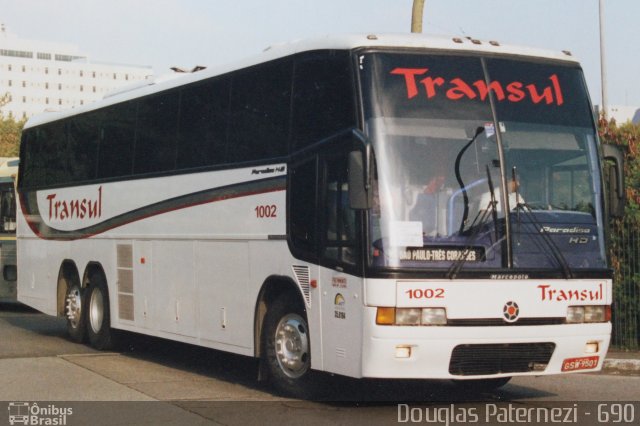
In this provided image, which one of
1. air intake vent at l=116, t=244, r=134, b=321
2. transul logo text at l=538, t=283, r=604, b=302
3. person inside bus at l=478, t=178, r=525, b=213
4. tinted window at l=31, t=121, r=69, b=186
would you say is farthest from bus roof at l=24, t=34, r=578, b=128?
tinted window at l=31, t=121, r=69, b=186

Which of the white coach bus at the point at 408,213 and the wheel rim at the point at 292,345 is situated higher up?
the white coach bus at the point at 408,213

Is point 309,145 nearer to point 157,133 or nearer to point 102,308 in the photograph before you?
point 157,133

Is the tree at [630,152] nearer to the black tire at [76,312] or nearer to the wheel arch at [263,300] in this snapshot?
the wheel arch at [263,300]

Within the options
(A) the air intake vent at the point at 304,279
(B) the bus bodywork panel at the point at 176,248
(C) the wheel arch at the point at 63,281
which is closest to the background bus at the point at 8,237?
(B) the bus bodywork panel at the point at 176,248

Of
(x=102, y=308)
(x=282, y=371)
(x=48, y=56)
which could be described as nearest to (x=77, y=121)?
(x=102, y=308)

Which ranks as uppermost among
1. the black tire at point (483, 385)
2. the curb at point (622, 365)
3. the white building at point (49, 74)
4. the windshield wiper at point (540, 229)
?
the white building at point (49, 74)

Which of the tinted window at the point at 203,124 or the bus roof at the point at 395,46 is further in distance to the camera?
the tinted window at the point at 203,124

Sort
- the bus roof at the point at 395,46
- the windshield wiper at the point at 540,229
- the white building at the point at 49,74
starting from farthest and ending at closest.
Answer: the white building at the point at 49,74, the bus roof at the point at 395,46, the windshield wiper at the point at 540,229

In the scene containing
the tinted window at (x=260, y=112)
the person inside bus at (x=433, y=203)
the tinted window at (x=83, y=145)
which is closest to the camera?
the person inside bus at (x=433, y=203)

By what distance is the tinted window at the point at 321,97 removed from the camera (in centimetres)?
975

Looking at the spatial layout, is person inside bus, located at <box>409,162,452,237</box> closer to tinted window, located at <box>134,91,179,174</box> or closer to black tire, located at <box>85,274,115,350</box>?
tinted window, located at <box>134,91,179,174</box>

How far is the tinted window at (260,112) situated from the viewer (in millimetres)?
11000

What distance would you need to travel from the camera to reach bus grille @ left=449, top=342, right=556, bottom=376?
30.5 feet

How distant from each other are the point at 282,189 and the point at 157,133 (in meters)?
3.78
